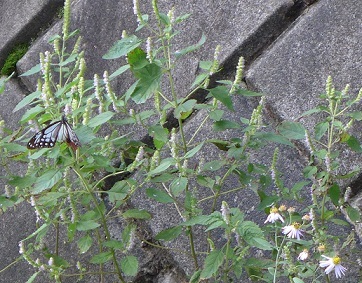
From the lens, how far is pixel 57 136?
118 cm

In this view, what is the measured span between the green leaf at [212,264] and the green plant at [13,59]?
109 cm

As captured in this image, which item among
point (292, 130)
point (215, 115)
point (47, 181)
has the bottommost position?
point (292, 130)

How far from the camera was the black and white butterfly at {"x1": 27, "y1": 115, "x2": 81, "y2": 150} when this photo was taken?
46.1 inches

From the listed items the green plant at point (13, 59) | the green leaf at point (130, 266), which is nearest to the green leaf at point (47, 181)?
the green leaf at point (130, 266)

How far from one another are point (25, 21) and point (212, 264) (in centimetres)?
116

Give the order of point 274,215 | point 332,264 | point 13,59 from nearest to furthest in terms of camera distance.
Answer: point 332,264, point 274,215, point 13,59

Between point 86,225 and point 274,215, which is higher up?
point 86,225

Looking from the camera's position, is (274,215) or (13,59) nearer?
(274,215)

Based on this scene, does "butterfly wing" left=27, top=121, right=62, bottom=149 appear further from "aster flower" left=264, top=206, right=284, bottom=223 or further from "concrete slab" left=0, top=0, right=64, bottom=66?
"concrete slab" left=0, top=0, right=64, bottom=66

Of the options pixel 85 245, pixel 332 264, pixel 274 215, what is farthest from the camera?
pixel 85 245

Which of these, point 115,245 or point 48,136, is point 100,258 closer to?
point 115,245

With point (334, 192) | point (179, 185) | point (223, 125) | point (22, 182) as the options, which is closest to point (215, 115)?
point (223, 125)

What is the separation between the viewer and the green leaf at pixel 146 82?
1.18m

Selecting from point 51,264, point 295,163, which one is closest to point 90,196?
point 51,264
